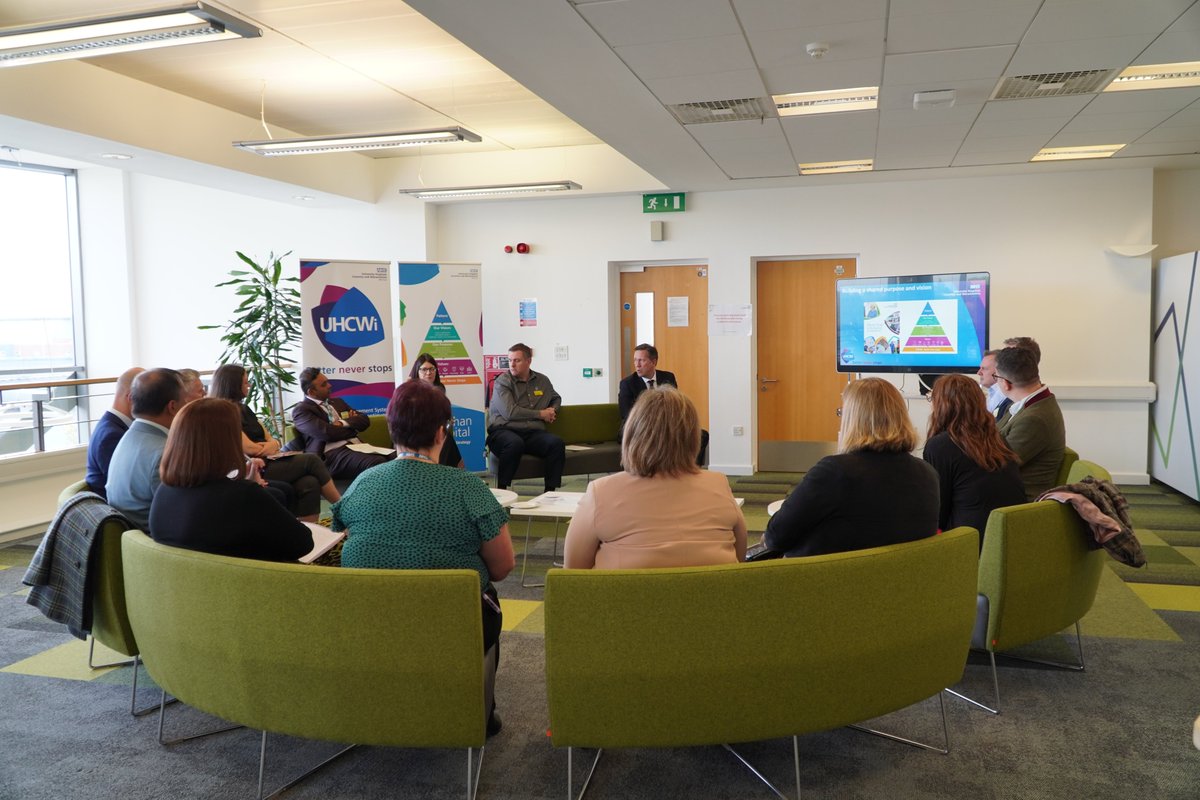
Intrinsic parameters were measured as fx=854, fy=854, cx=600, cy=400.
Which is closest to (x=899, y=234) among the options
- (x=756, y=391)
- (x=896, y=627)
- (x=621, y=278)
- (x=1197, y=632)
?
(x=756, y=391)

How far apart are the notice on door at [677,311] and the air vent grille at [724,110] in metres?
3.38

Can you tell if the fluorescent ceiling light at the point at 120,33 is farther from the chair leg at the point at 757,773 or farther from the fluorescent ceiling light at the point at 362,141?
the chair leg at the point at 757,773

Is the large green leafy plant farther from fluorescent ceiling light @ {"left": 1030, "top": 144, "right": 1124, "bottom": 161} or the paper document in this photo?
fluorescent ceiling light @ {"left": 1030, "top": 144, "right": 1124, "bottom": 161}

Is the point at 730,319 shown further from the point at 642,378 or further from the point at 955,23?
the point at 955,23

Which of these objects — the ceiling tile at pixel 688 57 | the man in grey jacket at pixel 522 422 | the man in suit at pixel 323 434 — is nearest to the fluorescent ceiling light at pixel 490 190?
the man in grey jacket at pixel 522 422

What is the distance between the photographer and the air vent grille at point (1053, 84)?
4.55 metres

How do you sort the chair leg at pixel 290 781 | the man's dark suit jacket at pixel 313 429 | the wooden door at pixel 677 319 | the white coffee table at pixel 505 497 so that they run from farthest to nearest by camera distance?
the wooden door at pixel 677 319, the man's dark suit jacket at pixel 313 429, the white coffee table at pixel 505 497, the chair leg at pixel 290 781

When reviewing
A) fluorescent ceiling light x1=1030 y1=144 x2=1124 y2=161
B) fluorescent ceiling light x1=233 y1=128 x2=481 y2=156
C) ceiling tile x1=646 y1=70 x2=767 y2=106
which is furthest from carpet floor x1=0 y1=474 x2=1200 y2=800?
fluorescent ceiling light x1=1030 y1=144 x2=1124 y2=161

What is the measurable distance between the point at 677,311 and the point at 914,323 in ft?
7.93

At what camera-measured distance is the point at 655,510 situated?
2629 millimetres

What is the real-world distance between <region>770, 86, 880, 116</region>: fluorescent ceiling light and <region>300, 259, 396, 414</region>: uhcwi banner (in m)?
3.98

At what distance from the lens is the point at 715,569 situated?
2.29 m

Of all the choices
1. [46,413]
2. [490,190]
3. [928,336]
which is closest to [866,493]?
[928,336]

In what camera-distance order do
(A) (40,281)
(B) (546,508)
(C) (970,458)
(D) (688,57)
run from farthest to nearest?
1. (A) (40,281)
2. (B) (546,508)
3. (D) (688,57)
4. (C) (970,458)
